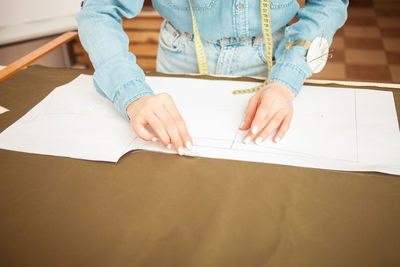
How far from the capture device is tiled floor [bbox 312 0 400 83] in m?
2.58

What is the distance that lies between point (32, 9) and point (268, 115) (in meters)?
1.63

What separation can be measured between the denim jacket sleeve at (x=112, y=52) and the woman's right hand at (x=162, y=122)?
7cm

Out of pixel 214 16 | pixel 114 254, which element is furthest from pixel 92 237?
pixel 214 16

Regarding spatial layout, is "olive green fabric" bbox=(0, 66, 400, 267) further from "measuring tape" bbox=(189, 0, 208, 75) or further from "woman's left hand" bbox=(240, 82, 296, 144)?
"measuring tape" bbox=(189, 0, 208, 75)

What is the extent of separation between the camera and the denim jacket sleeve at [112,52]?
0.68 metres

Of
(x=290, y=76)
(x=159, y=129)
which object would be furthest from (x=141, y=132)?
A: (x=290, y=76)

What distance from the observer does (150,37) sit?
246 centimetres

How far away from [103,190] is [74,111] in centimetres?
30

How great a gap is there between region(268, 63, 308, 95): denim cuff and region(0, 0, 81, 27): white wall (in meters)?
1.51

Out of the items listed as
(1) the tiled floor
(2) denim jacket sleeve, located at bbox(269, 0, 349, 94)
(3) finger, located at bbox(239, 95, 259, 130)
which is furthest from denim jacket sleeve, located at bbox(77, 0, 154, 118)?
(1) the tiled floor

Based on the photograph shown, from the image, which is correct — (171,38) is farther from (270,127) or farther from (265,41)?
(270,127)

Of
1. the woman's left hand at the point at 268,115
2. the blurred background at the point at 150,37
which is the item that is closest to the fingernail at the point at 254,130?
the woman's left hand at the point at 268,115

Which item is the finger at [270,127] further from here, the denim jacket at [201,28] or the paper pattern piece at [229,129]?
the denim jacket at [201,28]

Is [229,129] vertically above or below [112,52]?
below
